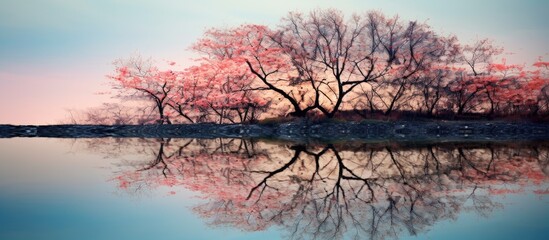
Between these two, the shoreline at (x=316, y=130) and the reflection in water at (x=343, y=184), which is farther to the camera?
the shoreline at (x=316, y=130)

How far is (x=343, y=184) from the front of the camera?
6043mm

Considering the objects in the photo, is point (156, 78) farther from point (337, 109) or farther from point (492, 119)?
point (492, 119)

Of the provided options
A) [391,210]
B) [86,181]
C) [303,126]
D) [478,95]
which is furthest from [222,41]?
[391,210]

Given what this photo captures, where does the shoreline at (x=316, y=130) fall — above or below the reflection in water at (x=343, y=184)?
above

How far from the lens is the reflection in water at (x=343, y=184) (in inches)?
169

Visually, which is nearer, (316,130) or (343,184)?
(343,184)

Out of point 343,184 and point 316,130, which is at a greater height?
point 316,130

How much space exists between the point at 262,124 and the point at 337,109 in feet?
9.68

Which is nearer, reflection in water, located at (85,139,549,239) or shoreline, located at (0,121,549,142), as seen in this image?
reflection in water, located at (85,139,549,239)

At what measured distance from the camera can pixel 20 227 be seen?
4.09 meters

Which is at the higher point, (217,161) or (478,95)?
(478,95)

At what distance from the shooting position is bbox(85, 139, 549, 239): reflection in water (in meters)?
4.29

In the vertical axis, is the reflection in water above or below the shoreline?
below

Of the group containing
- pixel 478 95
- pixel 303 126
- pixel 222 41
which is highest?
pixel 222 41
